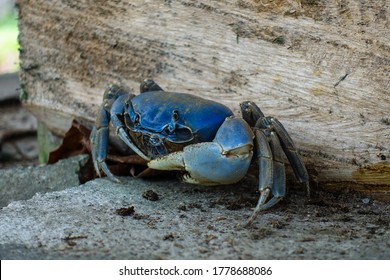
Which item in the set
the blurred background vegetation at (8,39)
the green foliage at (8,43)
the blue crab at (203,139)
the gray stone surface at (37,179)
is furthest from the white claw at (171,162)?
the green foliage at (8,43)

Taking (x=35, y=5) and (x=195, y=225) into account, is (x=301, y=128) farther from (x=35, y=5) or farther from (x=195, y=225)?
(x=35, y=5)

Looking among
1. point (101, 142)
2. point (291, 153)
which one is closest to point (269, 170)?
point (291, 153)

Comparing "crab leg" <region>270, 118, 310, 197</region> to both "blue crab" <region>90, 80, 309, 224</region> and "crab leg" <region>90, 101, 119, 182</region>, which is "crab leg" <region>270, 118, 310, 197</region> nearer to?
"blue crab" <region>90, 80, 309, 224</region>

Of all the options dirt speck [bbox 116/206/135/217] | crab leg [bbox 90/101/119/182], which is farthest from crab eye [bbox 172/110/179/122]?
crab leg [bbox 90/101/119/182]

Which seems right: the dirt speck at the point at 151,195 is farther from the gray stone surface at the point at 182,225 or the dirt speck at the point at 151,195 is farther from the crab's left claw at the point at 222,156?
the crab's left claw at the point at 222,156
